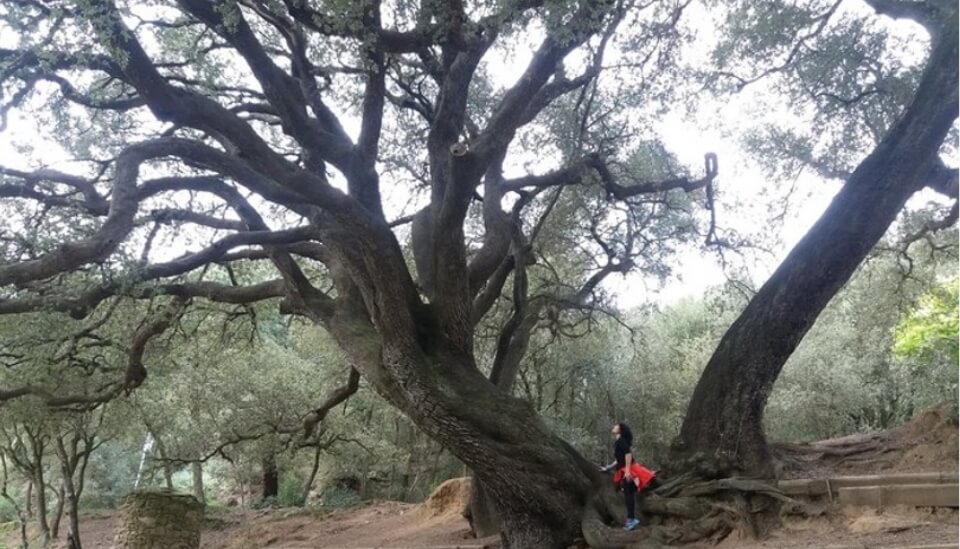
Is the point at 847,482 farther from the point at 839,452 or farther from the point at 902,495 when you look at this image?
the point at 839,452

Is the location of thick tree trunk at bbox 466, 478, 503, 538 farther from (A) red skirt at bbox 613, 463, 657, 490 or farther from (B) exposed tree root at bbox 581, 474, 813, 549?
(A) red skirt at bbox 613, 463, 657, 490

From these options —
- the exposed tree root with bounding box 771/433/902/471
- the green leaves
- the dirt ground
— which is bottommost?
the dirt ground

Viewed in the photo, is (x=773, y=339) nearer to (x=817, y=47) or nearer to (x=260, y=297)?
(x=817, y=47)

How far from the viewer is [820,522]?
5.85m

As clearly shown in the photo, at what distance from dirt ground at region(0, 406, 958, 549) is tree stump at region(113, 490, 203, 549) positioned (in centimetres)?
256

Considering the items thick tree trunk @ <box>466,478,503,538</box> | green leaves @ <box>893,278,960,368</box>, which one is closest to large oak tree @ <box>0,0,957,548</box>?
thick tree trunk @ <box>466,478,503,538</box>

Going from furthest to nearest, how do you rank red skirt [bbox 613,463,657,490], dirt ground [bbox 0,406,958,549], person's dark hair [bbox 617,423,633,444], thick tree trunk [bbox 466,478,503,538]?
thick tree trunk [bbox 466,478,503,538], person's dark hair [bbox 617,423,633,444], red skirt [bbox 613,463,657,490], dirt ground [bbox 0,406,958,549]

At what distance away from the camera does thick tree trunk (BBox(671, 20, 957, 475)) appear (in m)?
6.09

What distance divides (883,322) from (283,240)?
41.6ft

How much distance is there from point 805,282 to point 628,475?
259cm

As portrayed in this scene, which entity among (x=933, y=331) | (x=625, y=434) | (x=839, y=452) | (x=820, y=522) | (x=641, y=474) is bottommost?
(x=820, y=522)

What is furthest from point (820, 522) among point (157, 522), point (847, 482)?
Answer: point (157, 522)

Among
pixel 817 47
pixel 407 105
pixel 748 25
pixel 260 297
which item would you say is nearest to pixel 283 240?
pixel 260 297

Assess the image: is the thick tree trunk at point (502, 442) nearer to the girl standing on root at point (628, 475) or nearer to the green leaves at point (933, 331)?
the girl standing on root at point (628, 475)
